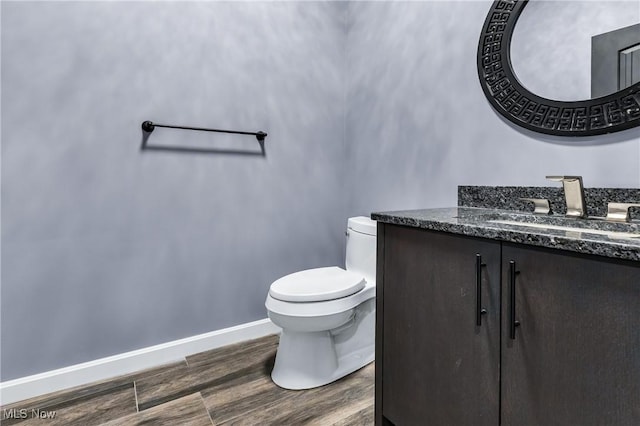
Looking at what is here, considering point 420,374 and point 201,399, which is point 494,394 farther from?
point 201,399

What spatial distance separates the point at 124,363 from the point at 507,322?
5.42 ft

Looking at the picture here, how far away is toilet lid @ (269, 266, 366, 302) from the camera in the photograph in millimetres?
1473

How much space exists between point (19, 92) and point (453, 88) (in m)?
1.83

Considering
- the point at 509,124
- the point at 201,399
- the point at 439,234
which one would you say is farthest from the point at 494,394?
the point at 201,399

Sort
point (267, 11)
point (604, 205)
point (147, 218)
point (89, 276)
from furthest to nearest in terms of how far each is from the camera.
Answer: point (267, 11) < point (147, 218) < point (89, 276) < point (604, 205)

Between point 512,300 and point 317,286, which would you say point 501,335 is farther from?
point 317,286

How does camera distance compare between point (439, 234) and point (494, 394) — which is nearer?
point (494, 394)

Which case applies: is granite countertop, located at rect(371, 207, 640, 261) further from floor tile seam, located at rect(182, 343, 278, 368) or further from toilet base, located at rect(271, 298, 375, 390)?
floor tile seam, located at rect(182, 343, 278, 368)

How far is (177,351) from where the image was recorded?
5.89ft

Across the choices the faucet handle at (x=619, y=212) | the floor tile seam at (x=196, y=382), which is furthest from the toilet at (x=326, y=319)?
the faucet handle at (x=619, y=212)

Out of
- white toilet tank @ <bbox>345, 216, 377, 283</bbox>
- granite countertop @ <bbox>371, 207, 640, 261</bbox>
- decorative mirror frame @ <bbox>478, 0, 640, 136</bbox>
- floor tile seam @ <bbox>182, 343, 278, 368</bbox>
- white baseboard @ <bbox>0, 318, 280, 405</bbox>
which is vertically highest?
decorative mirror frame @ <bbox>478, 0, 640, 136</bbox>

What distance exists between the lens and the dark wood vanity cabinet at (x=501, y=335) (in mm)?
692

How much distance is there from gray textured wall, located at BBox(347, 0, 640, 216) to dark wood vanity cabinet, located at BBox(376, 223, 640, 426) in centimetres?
64

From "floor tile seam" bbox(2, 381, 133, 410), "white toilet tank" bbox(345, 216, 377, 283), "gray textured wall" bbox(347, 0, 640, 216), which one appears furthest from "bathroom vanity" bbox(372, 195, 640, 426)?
"floor tile seam" bbox(2, 381, 133, 410)
